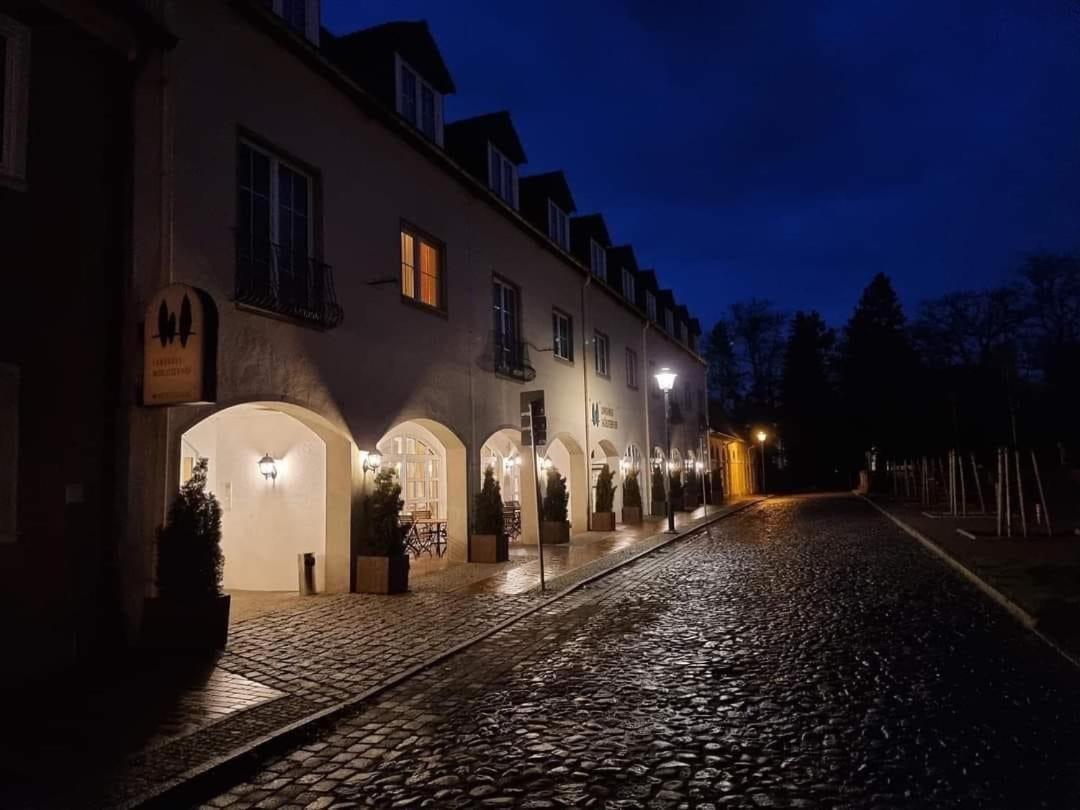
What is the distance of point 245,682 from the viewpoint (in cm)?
721

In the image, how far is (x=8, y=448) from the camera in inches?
284

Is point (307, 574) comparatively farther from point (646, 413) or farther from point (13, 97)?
point (646, 413)

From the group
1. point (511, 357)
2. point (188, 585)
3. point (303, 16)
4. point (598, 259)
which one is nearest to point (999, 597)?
point (188, 585)

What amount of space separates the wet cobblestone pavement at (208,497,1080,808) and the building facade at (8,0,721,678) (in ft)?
13.2

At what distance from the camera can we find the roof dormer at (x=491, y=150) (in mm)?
18125

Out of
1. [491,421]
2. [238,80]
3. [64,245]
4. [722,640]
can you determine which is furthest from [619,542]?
[64,245]

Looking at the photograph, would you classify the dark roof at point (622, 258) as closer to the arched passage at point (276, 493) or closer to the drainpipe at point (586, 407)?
the drainpipe at point (586, 407)

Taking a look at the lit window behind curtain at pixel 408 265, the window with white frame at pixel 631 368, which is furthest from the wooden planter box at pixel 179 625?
the window with white frame at pixel 631 368

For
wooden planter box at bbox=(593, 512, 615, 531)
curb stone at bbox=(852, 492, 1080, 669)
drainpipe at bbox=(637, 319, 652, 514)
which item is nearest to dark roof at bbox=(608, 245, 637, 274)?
drainpipe at bbox=(637, 319, 652, 514)

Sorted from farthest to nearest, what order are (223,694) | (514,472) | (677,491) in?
(677,491) < (514,472) < (223,694)

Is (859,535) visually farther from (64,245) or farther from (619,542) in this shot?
(64,245)

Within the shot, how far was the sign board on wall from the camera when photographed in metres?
8.14

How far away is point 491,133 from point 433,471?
791 cm

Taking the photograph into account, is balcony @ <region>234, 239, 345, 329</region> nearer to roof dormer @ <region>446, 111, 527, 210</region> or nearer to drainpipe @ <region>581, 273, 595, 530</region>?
roof dormer @ <region>446, 111, 527, 210</region>
